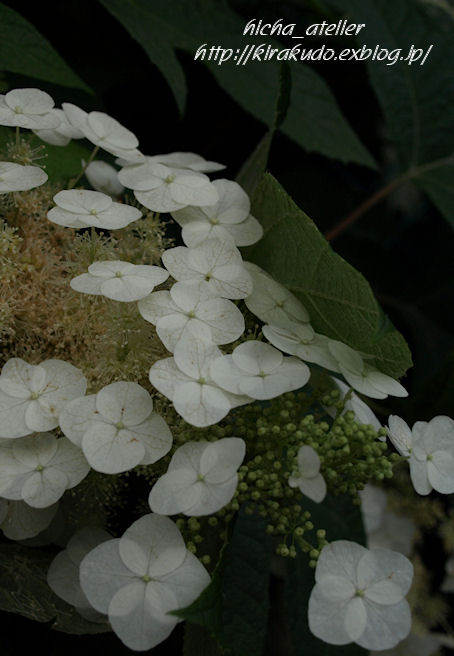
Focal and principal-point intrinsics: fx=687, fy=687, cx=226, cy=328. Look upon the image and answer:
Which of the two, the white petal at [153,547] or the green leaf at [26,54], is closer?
the white petal at [153,547]

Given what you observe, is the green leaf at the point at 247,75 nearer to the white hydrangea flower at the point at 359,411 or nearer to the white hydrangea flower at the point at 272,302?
the white hydrangea flower at the point at 272,302

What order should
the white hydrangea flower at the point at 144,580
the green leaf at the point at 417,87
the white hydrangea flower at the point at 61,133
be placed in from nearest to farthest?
the white hydrangea flower at the point at 144,580
the white hydrangea flower at the point at 61,133
the green leaf at the point at 417,87

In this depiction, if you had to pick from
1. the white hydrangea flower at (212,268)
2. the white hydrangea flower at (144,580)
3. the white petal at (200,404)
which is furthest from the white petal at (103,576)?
the white hydrangea flower at (212,268)

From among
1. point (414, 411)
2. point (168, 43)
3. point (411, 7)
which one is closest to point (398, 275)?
point (411, 7)

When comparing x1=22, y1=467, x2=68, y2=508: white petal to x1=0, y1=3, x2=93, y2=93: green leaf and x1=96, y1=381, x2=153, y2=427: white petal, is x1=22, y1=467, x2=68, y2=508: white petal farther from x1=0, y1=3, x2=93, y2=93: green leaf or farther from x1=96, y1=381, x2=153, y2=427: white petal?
x1=0, y1=3, x2=93, y2=93: green leaf

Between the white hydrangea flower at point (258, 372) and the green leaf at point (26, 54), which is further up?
the green leaf at point (26, 54)

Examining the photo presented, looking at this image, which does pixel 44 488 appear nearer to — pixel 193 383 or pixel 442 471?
pixel 193 383

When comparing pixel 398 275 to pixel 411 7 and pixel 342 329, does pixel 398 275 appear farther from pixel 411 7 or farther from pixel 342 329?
pixel 342 329
